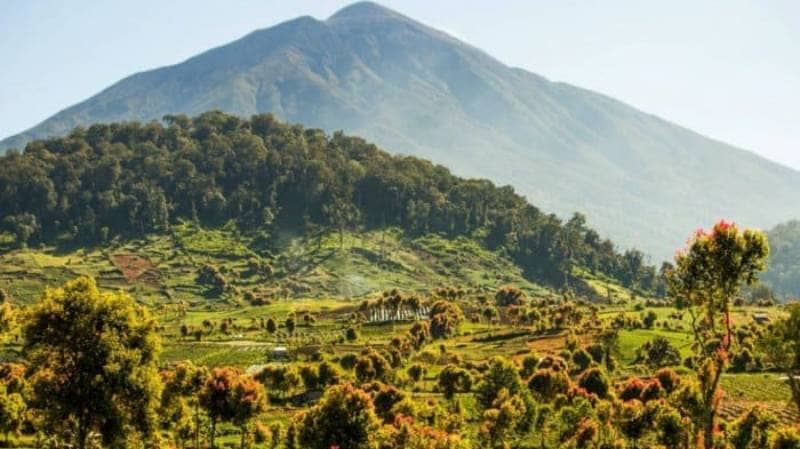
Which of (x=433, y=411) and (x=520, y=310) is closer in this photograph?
(x=433, y=411)

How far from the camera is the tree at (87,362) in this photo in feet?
103

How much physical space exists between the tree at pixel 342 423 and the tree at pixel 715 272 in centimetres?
1834

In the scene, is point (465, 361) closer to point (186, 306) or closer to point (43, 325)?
point (43, 325)

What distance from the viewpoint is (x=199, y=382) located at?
5316 centimetres

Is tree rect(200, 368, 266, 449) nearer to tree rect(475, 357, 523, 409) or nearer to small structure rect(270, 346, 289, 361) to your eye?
tree rect(475, 357, 523, 409)

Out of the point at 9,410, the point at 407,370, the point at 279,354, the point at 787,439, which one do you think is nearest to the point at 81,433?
the point at 9,410

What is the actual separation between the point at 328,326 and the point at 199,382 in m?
84.8

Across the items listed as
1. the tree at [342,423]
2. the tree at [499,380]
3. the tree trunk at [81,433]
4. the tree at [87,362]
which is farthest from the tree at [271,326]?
the tree trunk at [81,433]

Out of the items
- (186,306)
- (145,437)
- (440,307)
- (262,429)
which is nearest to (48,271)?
(186,306)

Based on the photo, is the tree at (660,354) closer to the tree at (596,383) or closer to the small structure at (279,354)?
the tree at (596,383)

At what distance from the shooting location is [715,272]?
2416 centimetres

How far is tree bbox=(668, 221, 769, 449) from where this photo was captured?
23.5m

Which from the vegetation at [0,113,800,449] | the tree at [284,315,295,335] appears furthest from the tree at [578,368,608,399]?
the tree at [284,315,295,335]

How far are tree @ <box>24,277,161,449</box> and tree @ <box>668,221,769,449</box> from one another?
2308 cm
